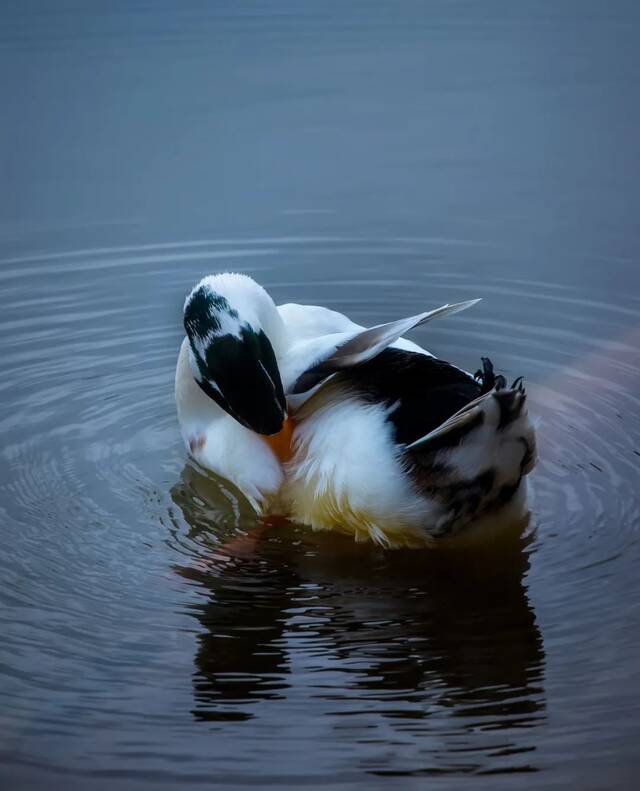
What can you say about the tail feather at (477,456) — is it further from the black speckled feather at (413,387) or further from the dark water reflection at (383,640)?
the dark water reflection at (383,640)

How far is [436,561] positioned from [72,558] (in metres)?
0.88

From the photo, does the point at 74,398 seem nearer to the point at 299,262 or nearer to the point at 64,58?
the point at 299,262

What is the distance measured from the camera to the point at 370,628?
2.90m

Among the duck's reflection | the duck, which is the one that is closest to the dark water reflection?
the duck's reflection

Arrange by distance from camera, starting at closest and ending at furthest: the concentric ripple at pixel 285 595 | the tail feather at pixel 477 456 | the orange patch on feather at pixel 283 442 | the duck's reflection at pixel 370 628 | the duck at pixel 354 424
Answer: the concentric ripple at pixel 285 595 < the duck's reflection at pixel 370 628 < the tail feather at pixel 477 456 < the duck at pixel 354 424 < the orange patch on feather at pixel 283 442

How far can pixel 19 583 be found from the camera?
310cm

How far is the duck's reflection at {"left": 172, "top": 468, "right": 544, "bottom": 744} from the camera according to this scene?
2.63 meters

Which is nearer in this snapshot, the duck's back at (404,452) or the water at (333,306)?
the water at (333,306)

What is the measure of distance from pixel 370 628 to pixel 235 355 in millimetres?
739

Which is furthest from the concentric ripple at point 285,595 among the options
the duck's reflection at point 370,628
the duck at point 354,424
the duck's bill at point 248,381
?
the duck's bill at point 248,381

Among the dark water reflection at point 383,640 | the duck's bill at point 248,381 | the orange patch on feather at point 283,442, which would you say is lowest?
the dark water reflection at point 383,640

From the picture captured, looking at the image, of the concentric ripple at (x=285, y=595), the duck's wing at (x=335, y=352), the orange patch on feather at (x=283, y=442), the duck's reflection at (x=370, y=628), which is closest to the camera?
the concentric ripple at (x=285, y=595)

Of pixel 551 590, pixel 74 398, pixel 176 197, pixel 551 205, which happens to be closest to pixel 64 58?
pixel 176 197

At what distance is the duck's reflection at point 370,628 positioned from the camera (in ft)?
8.64
